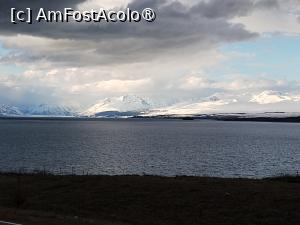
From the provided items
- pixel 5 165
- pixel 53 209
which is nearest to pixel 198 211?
pixel 53 209

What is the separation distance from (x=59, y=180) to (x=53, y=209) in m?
9.36

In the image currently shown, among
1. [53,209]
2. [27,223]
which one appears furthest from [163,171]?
[27,223]

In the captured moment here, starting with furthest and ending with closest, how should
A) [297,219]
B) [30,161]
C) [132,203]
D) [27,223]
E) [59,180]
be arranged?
[30,161], [59,180], [132,203], [297,219], [27,223]

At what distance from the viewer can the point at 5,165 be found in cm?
7369

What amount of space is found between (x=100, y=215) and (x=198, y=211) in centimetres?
540

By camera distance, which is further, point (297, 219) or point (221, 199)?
point (221, 199)

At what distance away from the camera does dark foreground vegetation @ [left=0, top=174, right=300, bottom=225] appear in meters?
24.9

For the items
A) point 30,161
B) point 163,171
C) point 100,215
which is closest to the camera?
point 100,215

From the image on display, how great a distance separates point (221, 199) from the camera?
94.4 feet

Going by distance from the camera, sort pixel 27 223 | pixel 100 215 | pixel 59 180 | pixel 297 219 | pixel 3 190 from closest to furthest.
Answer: pixel 27 223
pixel 297 219
pixel 100 215
pixel 3 190
pixel 59 180

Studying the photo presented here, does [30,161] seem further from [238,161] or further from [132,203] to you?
[132,203]

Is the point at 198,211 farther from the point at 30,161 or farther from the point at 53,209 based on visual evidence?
the point at 30,161

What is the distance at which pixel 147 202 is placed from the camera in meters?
28.8

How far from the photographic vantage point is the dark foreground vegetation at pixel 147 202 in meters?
24.9
